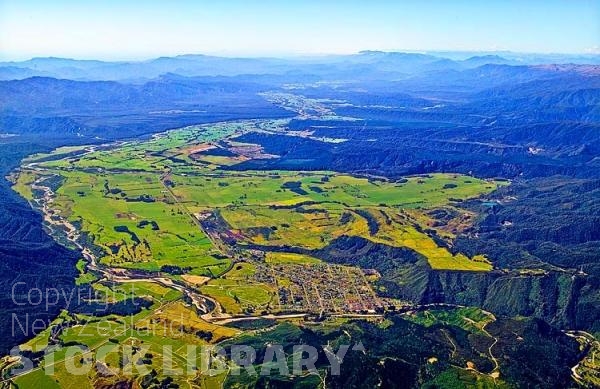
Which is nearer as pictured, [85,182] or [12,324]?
[12,324]

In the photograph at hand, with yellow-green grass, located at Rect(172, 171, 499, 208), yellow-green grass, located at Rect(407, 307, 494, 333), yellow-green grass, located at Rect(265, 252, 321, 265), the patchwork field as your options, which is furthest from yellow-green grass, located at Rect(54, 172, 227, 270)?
yellow-green grass, located at Rect(407, 307, 494, 333)

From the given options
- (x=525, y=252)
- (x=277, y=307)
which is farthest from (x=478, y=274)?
(x=277, y=307)

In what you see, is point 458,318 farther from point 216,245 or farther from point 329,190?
point 329,190

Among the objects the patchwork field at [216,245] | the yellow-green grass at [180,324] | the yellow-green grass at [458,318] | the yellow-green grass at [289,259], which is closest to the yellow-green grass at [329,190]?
the patchwork field at [216,245]

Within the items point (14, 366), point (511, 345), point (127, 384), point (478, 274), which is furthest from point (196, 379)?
point (478, 274)

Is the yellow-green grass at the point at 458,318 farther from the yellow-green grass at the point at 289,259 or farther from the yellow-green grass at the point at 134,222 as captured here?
the yellow-green grass at the point at 134,222

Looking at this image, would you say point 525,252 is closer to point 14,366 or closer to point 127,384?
point 127,384

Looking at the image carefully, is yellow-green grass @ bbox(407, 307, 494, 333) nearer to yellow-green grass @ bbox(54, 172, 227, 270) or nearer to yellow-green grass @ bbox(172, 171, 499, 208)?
yellow-green grass @ bbox(54, 172, 227, 270)

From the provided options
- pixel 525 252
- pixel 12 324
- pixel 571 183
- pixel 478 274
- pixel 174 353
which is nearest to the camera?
pixel 174 353

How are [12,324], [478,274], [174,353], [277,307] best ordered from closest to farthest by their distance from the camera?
[174,353], [12,324], [277,307], [478,274]

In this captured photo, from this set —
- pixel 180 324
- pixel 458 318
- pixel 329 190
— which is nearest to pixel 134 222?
pixel 329 190

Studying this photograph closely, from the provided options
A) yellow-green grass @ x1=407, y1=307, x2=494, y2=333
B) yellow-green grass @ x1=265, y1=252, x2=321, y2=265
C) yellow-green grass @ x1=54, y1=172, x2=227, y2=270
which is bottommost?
yellow-green grass @ x1=407, y1=307, x2=494, y2=333
